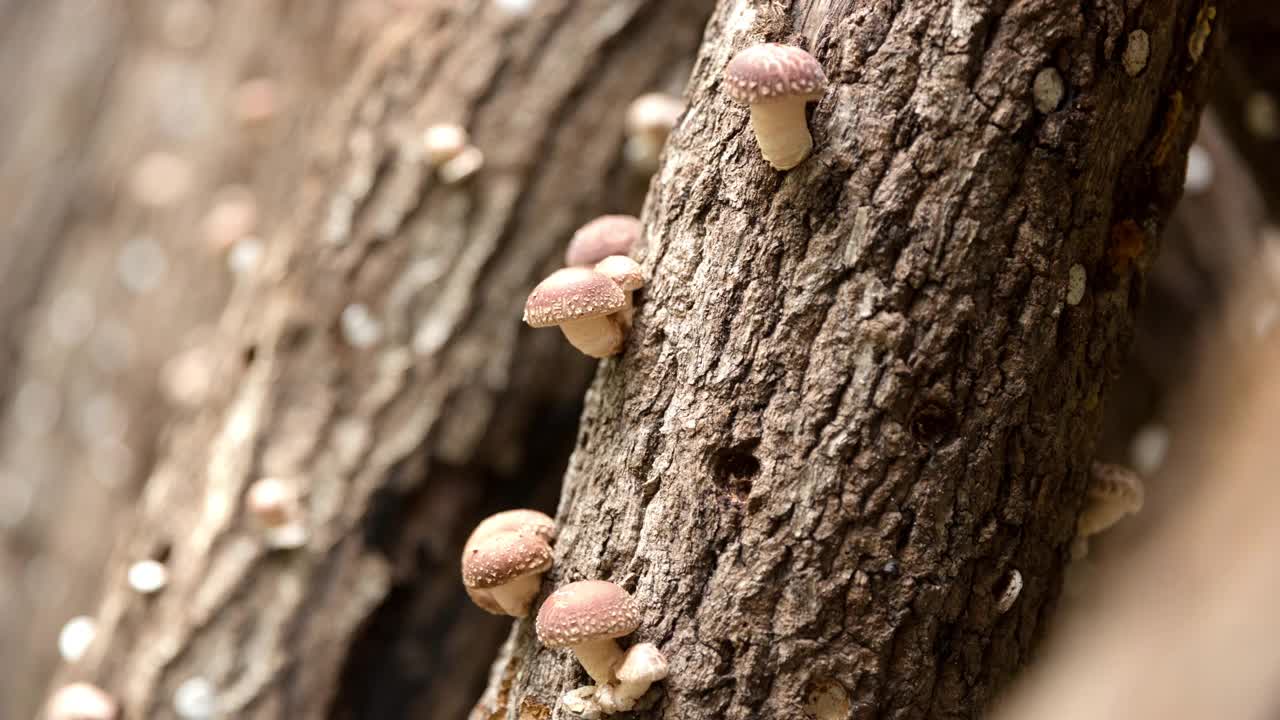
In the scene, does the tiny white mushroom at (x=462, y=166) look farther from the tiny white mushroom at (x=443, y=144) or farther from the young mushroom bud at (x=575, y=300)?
the young mushroom bud at (x=575, y=300)

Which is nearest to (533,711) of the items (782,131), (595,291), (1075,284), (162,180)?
(595,291)

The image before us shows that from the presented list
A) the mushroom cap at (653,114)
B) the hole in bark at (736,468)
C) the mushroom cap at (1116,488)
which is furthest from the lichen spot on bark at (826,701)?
the mushroom cap at (653,114)

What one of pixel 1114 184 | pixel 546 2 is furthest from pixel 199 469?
pixel 1114 184

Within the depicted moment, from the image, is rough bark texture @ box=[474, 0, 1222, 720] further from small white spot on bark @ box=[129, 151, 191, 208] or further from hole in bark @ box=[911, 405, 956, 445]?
small white spot on bark @ box=[129, 151, 191, 208]

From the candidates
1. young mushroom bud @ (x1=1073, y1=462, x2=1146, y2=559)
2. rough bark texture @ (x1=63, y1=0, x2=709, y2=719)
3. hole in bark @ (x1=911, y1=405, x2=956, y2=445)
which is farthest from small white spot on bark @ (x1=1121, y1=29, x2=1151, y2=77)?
rough bark texture @ (x1=63, y1=0, x2=709, y2=719)

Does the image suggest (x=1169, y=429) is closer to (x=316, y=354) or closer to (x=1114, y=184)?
(x=1114, y=184)

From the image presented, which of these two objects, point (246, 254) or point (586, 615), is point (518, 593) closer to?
point (586, 615)

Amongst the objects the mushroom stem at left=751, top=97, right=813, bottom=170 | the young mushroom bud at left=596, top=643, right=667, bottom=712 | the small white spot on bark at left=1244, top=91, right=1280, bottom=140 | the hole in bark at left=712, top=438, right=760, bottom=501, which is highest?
the mushroom stem at left=751, top=97, right=813, bottom=170
